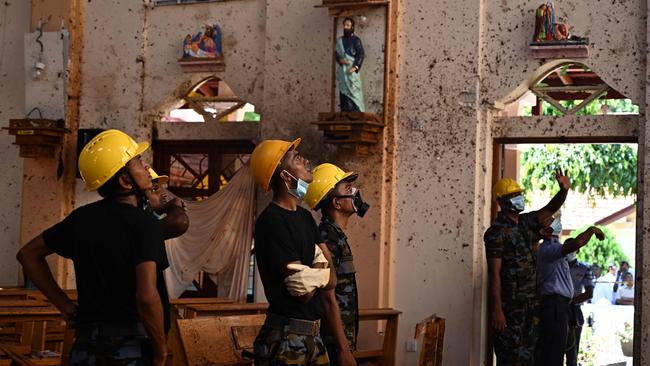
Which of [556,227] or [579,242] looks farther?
[556,227]

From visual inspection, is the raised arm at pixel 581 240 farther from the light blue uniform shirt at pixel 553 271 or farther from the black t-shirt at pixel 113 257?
the black t-shirt at pixel 113 257

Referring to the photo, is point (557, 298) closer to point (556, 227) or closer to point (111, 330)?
point (556, 227)

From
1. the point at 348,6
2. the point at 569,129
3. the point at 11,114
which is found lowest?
the point at 569,129

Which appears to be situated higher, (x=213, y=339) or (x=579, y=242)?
(x=579, y=242)

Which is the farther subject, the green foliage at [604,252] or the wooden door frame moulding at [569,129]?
the green foliage at [604,252]

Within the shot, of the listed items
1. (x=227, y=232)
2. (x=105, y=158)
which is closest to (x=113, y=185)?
(x=105, y=158)

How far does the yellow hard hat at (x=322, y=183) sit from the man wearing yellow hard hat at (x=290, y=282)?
162 centimetres

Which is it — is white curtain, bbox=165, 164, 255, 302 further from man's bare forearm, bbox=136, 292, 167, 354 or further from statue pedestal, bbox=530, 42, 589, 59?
man's bare forearm, bbox=136, 292, 167, 354

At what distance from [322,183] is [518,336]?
8.54 feet

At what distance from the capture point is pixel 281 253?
→ 17.7ft

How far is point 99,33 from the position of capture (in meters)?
12.0

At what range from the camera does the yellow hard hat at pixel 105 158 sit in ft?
16.3

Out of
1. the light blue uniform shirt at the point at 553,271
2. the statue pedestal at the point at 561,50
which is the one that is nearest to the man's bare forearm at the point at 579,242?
the light blue uniform shirt at the point at 553,271

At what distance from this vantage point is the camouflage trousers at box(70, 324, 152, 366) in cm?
474
